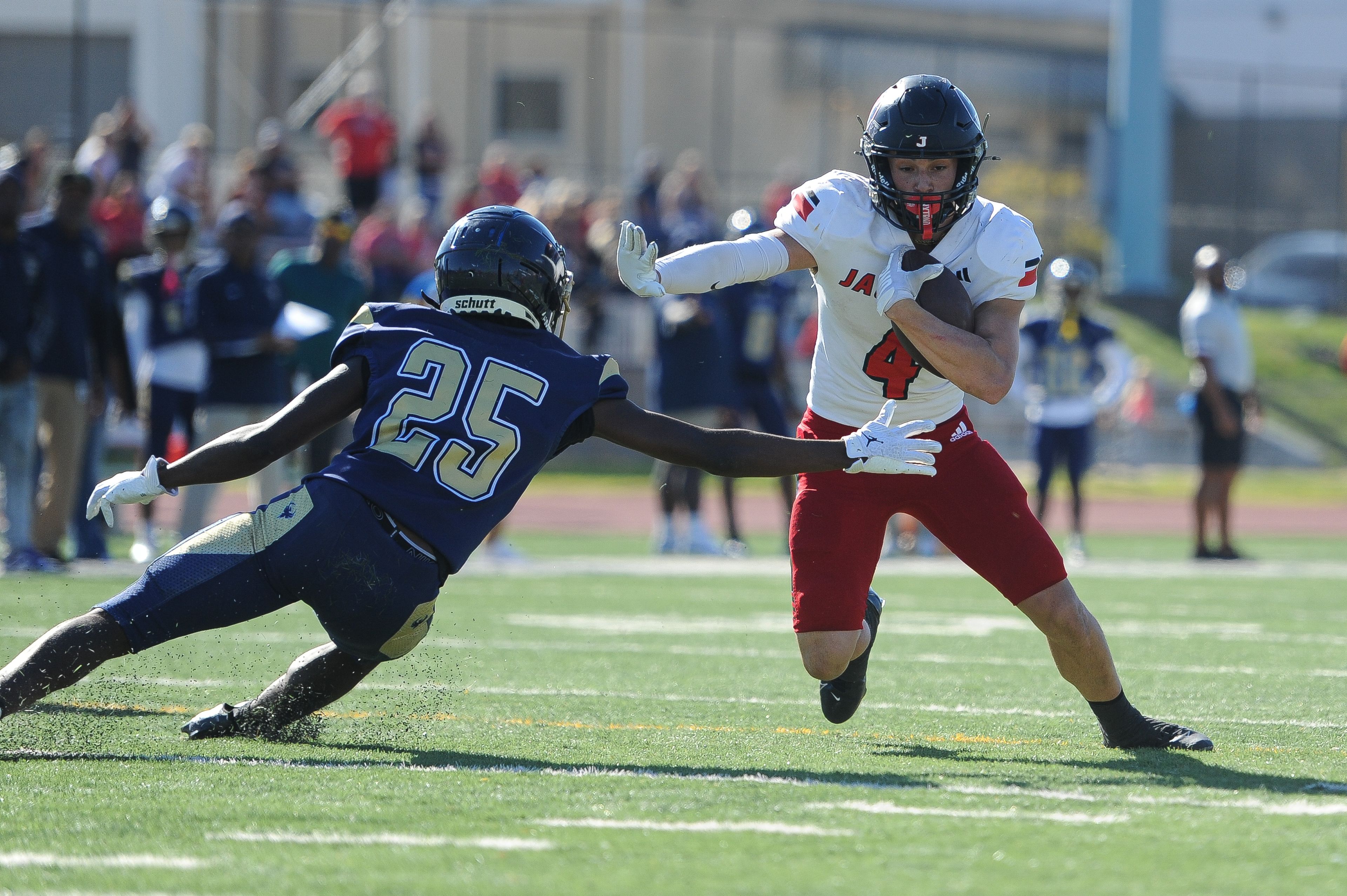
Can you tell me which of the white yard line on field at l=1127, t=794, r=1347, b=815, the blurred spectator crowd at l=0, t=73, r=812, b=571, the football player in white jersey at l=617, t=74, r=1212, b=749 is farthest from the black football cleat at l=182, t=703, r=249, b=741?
Result: the blurred spectator crowd at l=0, t=73, r=812, b=571

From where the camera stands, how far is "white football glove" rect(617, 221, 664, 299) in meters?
4.59

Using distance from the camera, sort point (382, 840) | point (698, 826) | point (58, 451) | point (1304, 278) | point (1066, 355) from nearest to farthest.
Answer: point (382, 840) < point (698, 826) < point (58, 451) < point (1066, 355) < point (1304, 278)

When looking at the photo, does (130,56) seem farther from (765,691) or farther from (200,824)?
(200,824)

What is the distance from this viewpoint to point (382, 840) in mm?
3334

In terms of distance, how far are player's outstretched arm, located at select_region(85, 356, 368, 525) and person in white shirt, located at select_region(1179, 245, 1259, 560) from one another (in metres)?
8.24

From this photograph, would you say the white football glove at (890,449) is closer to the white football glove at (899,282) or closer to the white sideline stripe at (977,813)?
the white football glove at (899,282)

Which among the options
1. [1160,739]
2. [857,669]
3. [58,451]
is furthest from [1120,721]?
[58,451]

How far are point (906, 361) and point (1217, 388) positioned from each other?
7176 millimetres

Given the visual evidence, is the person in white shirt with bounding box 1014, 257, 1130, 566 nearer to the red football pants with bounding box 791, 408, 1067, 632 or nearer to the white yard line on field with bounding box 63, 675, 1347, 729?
the white yard line on field with bounding box 63, 675, 1347, 729

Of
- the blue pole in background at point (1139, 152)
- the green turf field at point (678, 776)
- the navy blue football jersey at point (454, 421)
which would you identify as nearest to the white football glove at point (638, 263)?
the navy blue football jersey at point (454, 421)

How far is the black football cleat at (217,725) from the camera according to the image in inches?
179

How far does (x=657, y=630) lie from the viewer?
24.3 feet

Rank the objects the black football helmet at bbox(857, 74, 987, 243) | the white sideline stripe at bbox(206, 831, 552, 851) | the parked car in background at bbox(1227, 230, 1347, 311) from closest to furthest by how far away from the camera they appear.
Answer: the white sideline stripe at bbox(206, 831, 552, 851)
the black football helmet at bbox(857, 74, 987, 243)
the parked car in background at bbox(1227, 230, 1347, 311)

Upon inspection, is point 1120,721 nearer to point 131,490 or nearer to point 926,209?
point 926,209
